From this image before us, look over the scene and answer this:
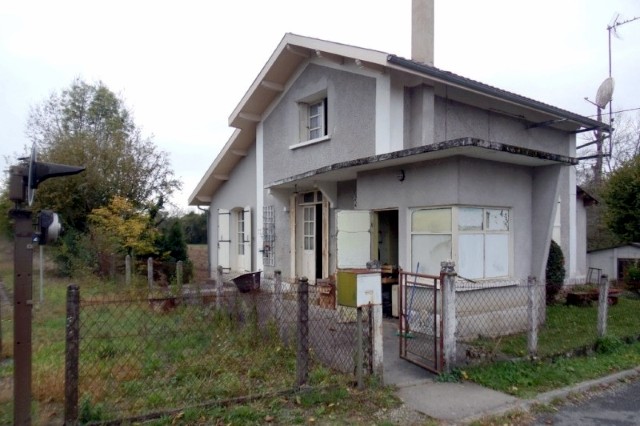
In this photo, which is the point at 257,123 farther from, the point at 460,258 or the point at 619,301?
the point at 619,301

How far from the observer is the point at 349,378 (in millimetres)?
5176

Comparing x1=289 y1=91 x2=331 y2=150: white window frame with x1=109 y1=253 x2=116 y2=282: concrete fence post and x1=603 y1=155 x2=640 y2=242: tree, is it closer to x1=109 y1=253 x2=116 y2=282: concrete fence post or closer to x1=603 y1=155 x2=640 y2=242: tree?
x1=109 y1=253 x2=116 y2=282: concrete fence post

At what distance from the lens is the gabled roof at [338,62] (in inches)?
350

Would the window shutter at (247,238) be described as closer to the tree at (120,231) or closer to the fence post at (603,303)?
Answer: the tree at (120,231)

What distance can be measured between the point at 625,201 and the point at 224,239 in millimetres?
13042

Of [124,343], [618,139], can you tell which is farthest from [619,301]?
[618,139]

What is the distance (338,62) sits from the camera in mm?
10703

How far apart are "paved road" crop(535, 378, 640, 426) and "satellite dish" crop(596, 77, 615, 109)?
12161 mm

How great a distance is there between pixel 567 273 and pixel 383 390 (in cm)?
1056

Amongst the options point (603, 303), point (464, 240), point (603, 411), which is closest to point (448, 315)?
point (603, 411)

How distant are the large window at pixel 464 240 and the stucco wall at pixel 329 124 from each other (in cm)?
248

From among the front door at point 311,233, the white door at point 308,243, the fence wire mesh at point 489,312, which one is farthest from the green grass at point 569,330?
the white door at point 308,243

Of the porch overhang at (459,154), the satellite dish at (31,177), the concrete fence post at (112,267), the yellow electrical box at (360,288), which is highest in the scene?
the porch overhang at (459,154)

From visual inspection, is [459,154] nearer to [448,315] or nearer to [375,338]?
[448,315]
